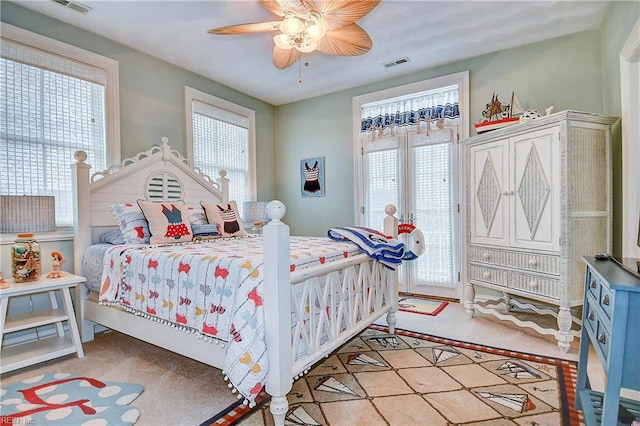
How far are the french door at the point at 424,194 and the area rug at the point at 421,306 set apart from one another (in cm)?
22

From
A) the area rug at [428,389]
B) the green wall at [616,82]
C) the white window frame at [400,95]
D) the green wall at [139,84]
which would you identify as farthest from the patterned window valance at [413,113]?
the area rug at [428,389]

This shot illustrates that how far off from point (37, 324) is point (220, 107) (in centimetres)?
303

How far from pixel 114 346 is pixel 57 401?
32.4 inches

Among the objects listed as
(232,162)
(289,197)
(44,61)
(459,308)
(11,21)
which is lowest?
(459,308)

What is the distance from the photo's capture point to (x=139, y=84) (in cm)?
350

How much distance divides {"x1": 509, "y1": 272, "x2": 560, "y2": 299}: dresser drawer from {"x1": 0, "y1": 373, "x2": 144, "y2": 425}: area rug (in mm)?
2830

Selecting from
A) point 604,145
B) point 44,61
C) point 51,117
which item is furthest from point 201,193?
point 604,145

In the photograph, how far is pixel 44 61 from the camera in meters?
2.82

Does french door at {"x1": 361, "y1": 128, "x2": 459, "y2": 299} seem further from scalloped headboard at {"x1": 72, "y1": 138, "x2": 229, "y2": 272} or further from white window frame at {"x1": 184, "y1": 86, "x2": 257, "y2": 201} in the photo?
scalloped headboard at {"x1": 72, "y1": 138, "x2": 229, "y2": 272}

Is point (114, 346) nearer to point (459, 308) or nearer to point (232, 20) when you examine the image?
point (232, 20)

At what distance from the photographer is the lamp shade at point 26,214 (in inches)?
89.8

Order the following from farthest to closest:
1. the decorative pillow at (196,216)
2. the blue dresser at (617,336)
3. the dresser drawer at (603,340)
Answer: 1. the decorative pillow at (196,216)
2. the dresser drawer at (603,340)
3. the blue dresser at (617,336)

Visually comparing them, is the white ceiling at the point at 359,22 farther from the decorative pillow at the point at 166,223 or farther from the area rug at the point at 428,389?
the area rug at the point at 428,389

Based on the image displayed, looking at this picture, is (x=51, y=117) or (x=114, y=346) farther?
(x=51, y=117)
